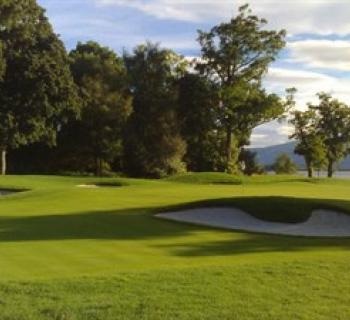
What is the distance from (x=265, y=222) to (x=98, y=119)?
131 ft

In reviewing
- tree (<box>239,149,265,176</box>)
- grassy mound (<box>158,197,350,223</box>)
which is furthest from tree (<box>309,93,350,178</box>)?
grassy mound (<box>158,197,350,223</box>)

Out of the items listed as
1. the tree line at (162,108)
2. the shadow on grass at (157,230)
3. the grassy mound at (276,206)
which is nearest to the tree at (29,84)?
the tree line at (162,108)

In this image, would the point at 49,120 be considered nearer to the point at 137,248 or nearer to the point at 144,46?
the point at 144,46

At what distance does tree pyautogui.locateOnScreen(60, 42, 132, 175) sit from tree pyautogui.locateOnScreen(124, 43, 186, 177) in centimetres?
184

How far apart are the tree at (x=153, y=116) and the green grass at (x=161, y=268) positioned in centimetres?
3866

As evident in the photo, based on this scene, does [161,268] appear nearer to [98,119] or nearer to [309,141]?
[98,119]

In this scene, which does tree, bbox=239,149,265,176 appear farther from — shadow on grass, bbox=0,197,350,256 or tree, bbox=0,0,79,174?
shadow on grass, bbox=0,197,350,256

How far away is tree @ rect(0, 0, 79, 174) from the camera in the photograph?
48.1 metres

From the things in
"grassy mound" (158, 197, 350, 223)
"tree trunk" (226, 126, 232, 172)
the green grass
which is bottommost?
the green grass

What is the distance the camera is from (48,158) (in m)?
62.8

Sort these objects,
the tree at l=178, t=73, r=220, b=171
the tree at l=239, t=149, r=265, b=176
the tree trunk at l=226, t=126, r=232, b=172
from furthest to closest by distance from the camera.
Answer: the tree at l=239, t=149, r=265, b=176
the tree trunk at l=226, t=126, r=232, b=172
the tree at l=178, t=73, r=220, b=171

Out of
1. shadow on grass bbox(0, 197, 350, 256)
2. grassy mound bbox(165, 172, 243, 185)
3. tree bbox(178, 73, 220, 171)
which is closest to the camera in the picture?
shadow on grass bbox(0, 197, 350, 256)

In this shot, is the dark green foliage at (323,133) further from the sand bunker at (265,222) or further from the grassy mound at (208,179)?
the sand bunker at (265,222)

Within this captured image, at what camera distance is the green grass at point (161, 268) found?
9000 mm
